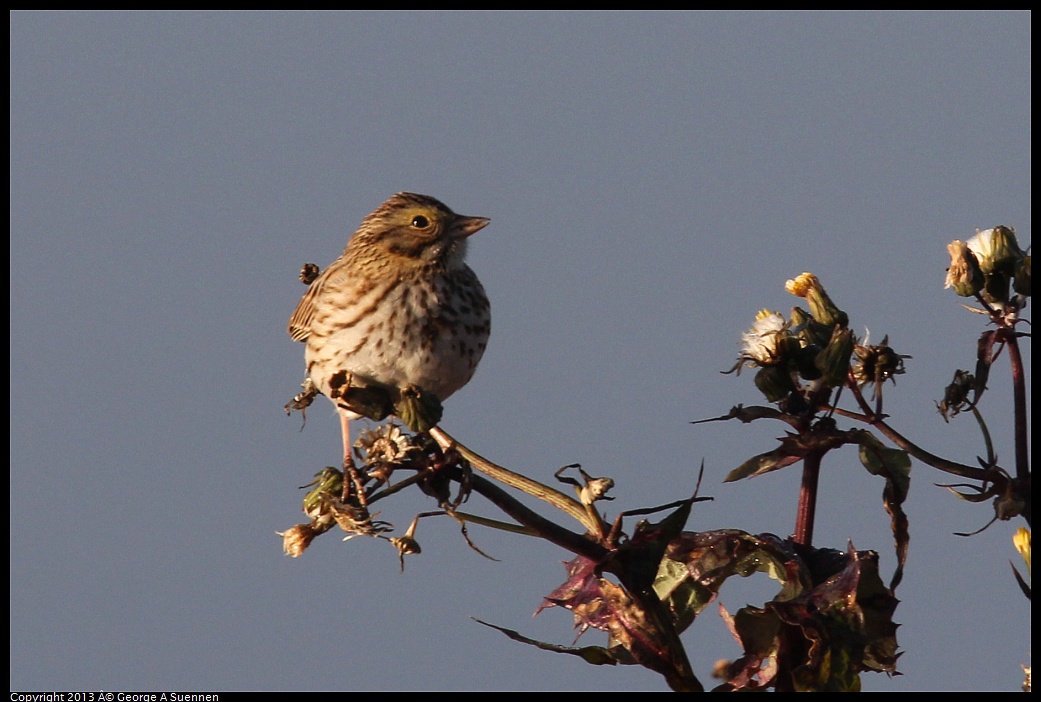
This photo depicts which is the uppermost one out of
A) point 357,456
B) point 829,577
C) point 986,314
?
point 986,314

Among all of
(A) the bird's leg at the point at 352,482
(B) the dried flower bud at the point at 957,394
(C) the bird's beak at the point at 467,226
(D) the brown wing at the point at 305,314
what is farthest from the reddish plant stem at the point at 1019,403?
(D) the brown wing at the point at 305,314

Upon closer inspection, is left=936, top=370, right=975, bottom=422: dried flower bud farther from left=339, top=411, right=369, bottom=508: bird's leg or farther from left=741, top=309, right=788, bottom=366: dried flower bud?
left=339, top=411, right=369, bottom=508: bird's leg

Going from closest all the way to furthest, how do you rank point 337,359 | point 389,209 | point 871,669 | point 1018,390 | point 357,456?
point 871,669
point 1018,390
point 357,456
point 337,359
point 389,209

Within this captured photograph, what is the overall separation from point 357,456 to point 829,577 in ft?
4.45

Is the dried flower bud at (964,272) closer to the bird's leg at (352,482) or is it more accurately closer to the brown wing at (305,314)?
the bird's leg at (352,482)

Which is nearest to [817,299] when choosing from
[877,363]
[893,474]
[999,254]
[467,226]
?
[877,363]

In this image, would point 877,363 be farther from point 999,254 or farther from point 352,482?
point 352,482

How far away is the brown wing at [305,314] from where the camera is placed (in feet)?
20.7

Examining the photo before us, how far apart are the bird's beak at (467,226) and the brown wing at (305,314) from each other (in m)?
0.73

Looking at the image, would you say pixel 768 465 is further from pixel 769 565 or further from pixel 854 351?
pixel 854 351

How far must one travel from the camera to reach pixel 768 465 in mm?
3262

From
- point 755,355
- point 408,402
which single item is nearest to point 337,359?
point 408,402

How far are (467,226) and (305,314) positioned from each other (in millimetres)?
930

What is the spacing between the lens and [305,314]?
6391 mm
